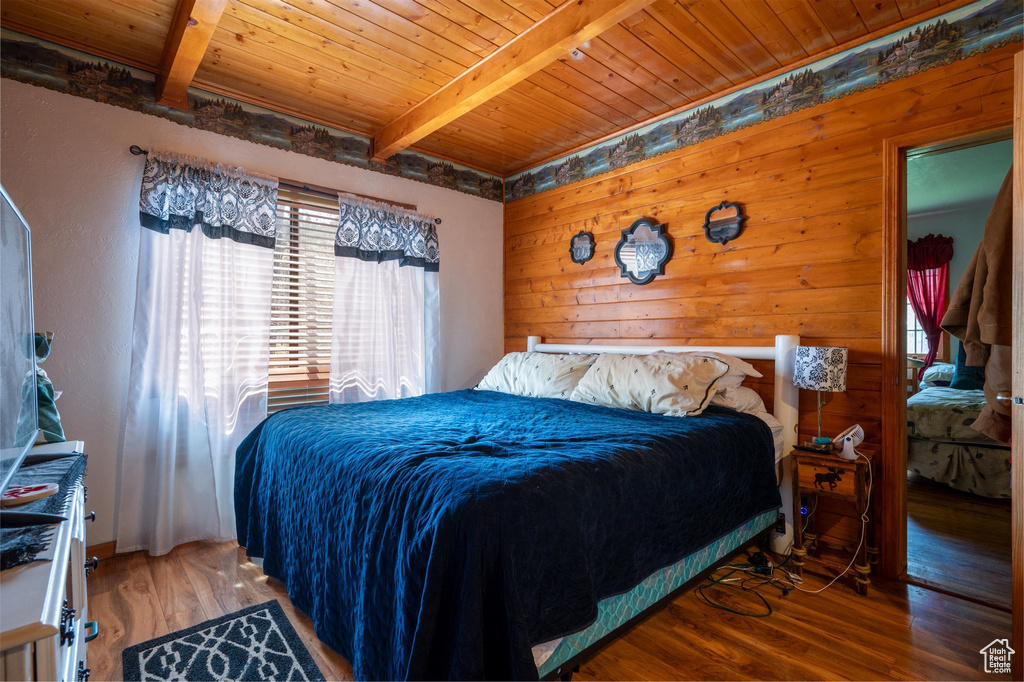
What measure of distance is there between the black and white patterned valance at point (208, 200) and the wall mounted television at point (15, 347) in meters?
1.20

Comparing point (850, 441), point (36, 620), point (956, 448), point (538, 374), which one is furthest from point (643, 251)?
point (36, 620)

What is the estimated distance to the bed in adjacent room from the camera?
3.19 meters

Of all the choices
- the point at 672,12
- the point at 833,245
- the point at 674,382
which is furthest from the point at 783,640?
the point at 672,12

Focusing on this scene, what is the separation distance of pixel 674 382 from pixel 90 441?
294 cm

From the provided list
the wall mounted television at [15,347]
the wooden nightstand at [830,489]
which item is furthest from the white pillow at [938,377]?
the wall mounted television at [15,347]

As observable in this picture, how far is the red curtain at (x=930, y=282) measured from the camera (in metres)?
5.54

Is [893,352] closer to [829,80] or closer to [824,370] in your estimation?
[824,370]

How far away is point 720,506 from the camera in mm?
2035

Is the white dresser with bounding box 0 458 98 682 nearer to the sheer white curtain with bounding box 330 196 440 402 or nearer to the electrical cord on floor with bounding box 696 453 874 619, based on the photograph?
the electrical cord on floor with bounding box 696 453 874 619

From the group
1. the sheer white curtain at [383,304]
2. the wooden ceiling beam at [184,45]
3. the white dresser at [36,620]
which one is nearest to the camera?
the white dresser at [36,620]

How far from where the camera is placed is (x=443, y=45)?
2.46m

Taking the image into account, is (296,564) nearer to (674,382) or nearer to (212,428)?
(212,428)

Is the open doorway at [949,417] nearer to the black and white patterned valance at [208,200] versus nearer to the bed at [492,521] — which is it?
the bed at [492,521]

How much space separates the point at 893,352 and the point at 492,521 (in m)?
2.14
